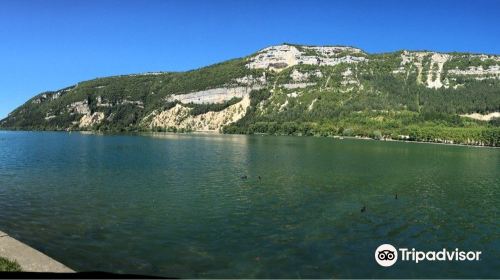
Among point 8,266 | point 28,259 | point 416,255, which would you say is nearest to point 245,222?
point 416,255

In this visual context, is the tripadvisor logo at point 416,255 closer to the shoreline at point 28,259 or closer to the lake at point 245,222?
the lake at point 245,222

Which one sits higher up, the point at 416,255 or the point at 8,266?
the point at 8,266

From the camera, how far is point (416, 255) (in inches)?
943

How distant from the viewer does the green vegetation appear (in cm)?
1578

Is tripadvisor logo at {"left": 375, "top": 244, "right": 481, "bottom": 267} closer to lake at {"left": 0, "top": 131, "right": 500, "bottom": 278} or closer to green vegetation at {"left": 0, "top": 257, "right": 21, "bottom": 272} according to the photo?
lake at {"left": 0, "top": 131, "right": 500, "bottom": 278}

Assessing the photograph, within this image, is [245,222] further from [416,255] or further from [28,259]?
[28,259]

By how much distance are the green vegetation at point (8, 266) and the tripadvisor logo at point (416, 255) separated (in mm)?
16511

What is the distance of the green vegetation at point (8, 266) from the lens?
Answer: 15.8 m

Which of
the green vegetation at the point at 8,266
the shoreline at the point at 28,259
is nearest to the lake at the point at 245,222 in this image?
the shoreline at the point at 28,259

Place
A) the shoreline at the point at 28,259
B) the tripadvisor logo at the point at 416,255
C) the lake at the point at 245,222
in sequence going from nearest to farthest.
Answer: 1. the shoreline at the point at 28,259
2. the lake at the point at 245,222
3. the tripadvisor logo at the point at 416,255

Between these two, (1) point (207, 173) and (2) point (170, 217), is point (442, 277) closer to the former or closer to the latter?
(2) point (170, 217)

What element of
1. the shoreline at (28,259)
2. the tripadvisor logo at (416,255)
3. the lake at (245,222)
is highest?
the shoreline at (28,259)

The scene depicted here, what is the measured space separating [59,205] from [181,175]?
21620 mm

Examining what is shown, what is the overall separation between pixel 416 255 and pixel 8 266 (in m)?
19.6
